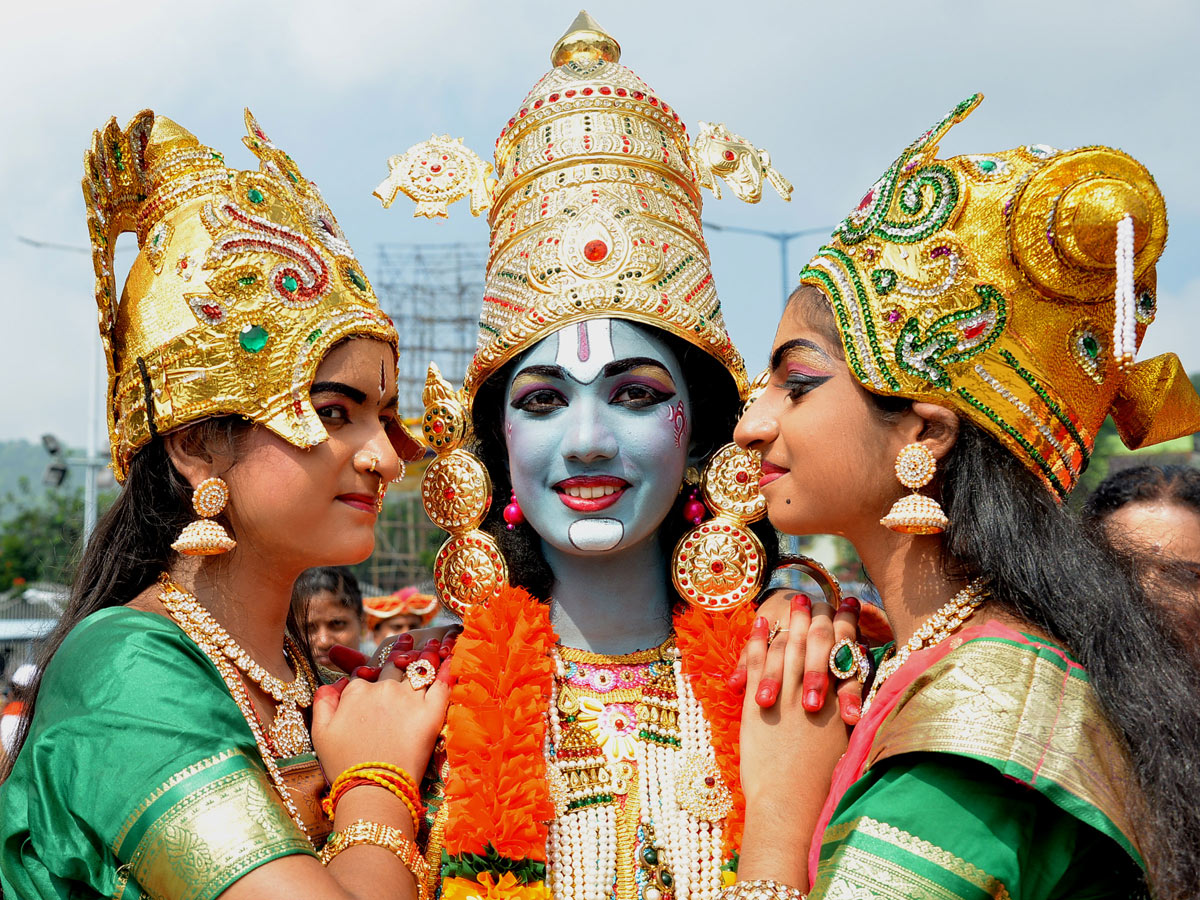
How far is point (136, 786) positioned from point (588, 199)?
2167 millimetres


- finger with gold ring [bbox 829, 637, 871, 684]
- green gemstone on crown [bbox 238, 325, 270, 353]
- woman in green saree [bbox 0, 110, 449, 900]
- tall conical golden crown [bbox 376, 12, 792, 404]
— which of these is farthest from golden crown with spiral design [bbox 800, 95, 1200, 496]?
green gemstone on crown [bbox 238, 325, 270, 353]

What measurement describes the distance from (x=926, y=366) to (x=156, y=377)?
2.04 meters

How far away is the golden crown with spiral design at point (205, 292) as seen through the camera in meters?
3.09

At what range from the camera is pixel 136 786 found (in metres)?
2.48

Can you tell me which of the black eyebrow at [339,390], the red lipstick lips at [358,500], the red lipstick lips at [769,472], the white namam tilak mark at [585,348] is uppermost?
the white namam tilak mark at [585,348]

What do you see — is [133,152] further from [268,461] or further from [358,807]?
[358,807]

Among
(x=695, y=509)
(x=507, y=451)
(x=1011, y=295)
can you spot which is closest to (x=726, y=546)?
(x=695, y=509)

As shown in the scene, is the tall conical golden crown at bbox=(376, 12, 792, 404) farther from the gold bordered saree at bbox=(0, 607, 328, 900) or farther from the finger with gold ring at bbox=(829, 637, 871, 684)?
the gold bordered saree at bbox=(0, 607, 328, 900)

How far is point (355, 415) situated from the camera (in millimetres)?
3277

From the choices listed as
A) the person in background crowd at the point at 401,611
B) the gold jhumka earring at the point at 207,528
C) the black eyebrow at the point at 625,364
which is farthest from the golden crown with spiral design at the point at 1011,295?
the person in background crowd at the point at 401,611

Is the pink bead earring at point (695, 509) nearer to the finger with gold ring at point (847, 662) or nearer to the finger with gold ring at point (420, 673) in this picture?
the finger with gold ring at point (847, 662)

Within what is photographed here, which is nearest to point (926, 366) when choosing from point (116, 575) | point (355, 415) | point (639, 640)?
point (639, 640)

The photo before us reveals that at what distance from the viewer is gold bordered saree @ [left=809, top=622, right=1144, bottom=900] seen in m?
2.17

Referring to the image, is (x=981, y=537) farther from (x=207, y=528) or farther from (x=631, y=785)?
(x=207, y=528)
